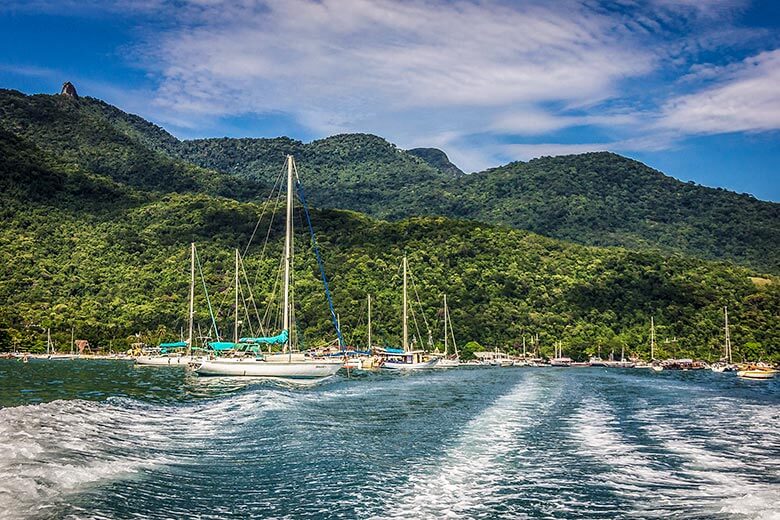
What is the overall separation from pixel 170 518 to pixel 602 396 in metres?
29.6

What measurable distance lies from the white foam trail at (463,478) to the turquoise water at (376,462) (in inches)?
1.8

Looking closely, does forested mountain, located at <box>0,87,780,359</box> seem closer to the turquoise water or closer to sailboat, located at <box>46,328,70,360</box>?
sailboat, located at <box>46,328,70,360</box>

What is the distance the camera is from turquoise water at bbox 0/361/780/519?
1050 cm

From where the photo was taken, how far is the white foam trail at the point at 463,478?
10.7m

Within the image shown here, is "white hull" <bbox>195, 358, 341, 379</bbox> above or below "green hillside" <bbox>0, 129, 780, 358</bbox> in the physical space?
below

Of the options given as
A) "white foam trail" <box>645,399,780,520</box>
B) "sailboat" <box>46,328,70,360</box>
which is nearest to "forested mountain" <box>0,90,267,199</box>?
"sailboat" <box>46,328,70,360</box>

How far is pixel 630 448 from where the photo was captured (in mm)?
16703

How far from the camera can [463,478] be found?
13.0 meters

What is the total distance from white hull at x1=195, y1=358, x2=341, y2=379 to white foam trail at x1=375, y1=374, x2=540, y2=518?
70.9ft

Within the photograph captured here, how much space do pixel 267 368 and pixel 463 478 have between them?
1162 inches

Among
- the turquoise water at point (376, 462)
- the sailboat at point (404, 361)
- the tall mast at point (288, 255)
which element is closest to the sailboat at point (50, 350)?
the sailboat at point (404, 361)

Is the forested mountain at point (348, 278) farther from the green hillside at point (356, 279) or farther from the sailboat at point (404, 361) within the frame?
the sailboat at point (404, 361)

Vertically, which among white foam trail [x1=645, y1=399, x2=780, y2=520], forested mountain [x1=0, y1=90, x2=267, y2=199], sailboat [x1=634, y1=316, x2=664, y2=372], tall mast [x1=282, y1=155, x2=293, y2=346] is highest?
forested mountain [x1=0, y1=90, x2=267, y2=199]

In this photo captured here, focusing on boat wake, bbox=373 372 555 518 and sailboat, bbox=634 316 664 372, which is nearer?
boat wake, bbox=373 372 555 518
